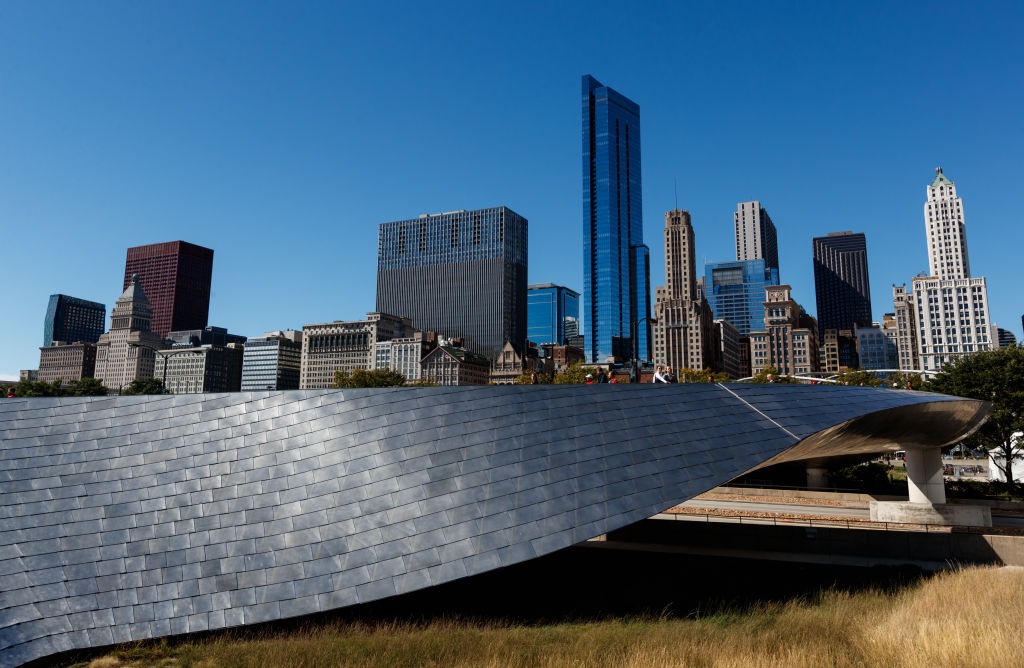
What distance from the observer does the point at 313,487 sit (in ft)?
44.4

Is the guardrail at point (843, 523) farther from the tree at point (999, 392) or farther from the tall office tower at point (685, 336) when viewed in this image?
the tall office tower at point (685, 336)

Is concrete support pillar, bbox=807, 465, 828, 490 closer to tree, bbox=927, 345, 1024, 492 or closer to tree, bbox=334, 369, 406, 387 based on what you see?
tree, bbox=927, 345, 1024, 492

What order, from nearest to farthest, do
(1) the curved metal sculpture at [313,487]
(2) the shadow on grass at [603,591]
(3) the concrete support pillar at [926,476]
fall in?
1. (1) the curved metal sculpture at [313,487]
2. (2) the shadow on grass at [603,591]
3. (3) the concrete support pillar at [926,476]

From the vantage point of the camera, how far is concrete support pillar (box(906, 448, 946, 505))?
30016mm

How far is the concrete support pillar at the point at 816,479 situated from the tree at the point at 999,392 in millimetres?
9829

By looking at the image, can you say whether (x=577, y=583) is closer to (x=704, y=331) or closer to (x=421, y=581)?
(x=421, y=581)

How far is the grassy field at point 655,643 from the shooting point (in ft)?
36.0

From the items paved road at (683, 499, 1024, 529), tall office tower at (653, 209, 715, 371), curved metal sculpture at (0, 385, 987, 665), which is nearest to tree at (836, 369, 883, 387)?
paved road at (683, 499, 1024, 529)

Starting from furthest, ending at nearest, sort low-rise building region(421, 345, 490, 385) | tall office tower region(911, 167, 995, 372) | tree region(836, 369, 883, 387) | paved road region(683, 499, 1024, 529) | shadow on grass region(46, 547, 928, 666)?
tall office tower region(911, 167, 995, 372) < low-rise building region(421, 345, 490, 385) < tree region(836, 369, 883, 387) < paved road region(683, 499, 1024, 529) < shadow on grass region(46, 547, 928, 666)

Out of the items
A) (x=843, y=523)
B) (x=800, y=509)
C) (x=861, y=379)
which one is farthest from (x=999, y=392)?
(x=861, y=379)

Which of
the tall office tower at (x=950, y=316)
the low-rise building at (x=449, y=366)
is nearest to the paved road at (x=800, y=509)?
the low-rise building at (x=449, y=366)

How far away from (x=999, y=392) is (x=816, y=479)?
13.2m

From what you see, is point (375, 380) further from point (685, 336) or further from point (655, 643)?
point (685, 336)

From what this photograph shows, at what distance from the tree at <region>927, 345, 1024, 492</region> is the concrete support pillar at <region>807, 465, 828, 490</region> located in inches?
387
